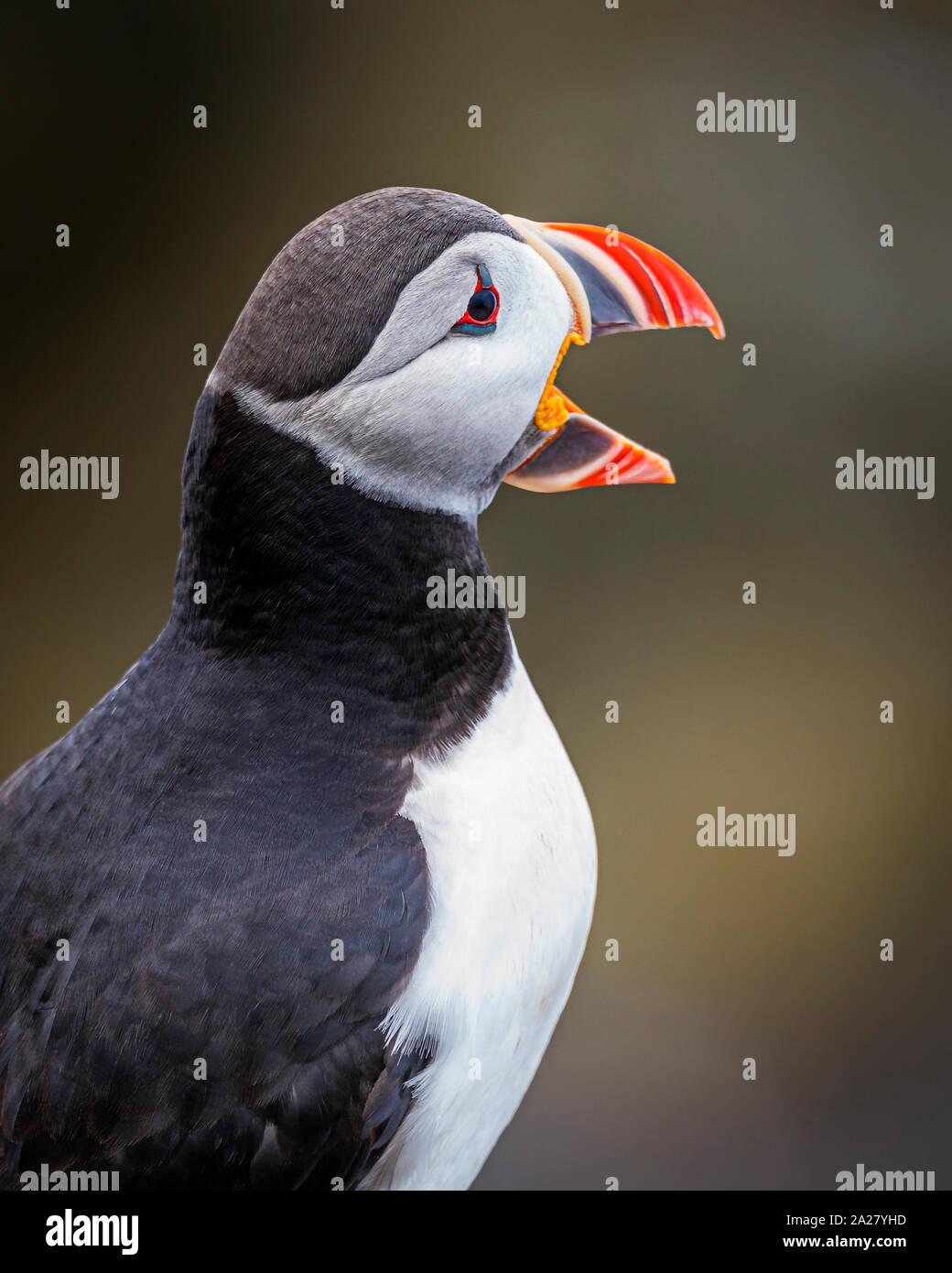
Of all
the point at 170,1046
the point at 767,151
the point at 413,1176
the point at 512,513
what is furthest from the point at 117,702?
the point at 767,151

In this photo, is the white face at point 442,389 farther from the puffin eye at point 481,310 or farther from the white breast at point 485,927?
A: the white breast at point 485,927

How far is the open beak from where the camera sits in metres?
1.15

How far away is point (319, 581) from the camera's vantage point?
1096mm

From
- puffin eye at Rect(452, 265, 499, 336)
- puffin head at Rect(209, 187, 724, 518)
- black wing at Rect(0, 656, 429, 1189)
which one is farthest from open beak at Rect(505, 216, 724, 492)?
black wing at Rect(0, 656, 429, 1189)

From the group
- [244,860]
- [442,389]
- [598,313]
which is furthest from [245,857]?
[598,313]

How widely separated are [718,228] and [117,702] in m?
2.31

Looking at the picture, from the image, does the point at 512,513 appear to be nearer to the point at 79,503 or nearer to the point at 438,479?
the point at 79,503

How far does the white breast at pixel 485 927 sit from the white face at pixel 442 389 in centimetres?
25

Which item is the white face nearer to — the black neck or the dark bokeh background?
the black neck

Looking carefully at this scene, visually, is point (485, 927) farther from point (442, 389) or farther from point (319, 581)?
point (442, 389)

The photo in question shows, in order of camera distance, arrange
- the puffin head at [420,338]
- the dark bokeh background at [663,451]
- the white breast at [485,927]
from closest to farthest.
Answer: the puffin head at [420,338] < the white breast at [485,927] < the dark bokeh background at [663,451]

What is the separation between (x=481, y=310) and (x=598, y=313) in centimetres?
16

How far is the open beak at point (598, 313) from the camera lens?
115 centimetres

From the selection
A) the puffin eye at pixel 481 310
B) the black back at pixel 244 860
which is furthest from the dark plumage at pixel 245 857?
the puffin eye at pixel 481 310
